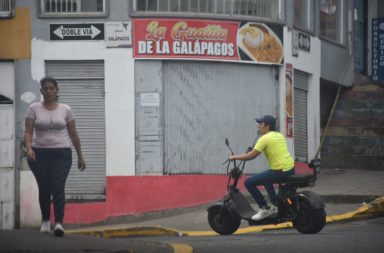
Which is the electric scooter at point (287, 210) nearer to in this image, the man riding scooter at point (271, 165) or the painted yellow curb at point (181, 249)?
the man riding scooter at point (271, 165)

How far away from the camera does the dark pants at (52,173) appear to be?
1147cm

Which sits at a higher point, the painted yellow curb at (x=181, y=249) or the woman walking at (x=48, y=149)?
the woman walking at (x=48, y=149)

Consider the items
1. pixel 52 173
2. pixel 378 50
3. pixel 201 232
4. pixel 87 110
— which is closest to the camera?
pixel 52 173

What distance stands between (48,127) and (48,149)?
0.83 feet

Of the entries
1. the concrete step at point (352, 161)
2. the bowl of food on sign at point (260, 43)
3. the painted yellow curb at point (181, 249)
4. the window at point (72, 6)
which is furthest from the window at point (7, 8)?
the painted yellow curb at point (181, 249)

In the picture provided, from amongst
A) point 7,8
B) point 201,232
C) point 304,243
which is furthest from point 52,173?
point 7,8

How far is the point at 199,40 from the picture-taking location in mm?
20219

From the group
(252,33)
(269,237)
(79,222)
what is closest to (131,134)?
(79,222)

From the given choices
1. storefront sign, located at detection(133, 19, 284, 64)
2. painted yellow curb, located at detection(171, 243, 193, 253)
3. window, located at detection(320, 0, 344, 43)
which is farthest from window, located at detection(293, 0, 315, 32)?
painted yellow curb, located at detection(171, 243, 193, 253)

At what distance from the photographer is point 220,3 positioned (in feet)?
67.5

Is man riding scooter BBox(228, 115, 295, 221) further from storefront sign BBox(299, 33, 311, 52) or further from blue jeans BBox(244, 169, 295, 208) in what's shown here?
storefront sign BBox(299, 33, 311, 52)

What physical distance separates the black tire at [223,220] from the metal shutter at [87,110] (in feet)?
21.3

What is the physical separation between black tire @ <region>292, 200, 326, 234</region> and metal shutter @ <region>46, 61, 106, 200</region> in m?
7.61

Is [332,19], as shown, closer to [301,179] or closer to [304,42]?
[304,42]
